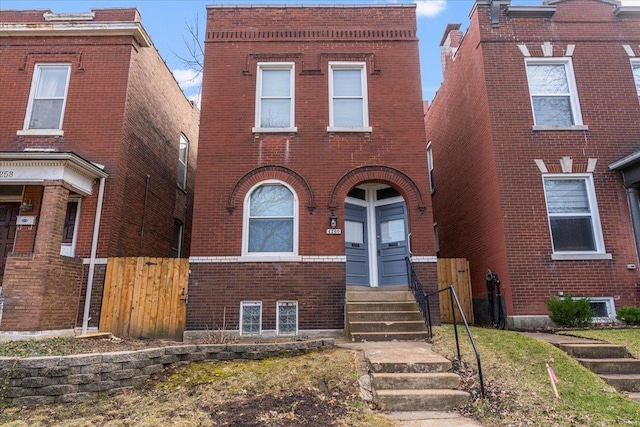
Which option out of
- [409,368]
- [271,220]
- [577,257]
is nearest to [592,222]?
[577,257]

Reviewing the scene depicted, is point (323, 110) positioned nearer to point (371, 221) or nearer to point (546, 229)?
point (371, 221)

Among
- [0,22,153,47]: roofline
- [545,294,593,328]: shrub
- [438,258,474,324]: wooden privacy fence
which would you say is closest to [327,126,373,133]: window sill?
[438,258,474,324]: wooden privacy fence

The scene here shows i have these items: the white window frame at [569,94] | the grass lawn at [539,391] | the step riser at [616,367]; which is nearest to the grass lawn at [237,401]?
the grass lawn at [539,391]

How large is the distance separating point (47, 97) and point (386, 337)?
10003 millimetres

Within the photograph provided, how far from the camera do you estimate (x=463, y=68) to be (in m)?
12.0

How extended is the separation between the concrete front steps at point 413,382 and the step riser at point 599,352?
86.8 inches

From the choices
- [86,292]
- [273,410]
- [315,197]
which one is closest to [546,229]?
[315,197]

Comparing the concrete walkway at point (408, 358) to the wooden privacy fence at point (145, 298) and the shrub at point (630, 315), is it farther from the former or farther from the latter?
the shrub at point (630, 315)

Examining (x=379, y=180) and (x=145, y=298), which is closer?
(x=145, y=298)

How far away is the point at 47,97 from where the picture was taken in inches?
406

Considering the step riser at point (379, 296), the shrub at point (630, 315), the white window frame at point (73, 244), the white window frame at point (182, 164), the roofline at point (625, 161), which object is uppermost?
the white window frame at point (182, 164)

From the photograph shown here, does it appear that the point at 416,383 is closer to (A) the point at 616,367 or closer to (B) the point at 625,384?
(B) the point at 625,384

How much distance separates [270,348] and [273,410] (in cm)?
187

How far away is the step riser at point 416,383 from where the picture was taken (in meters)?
5.24
